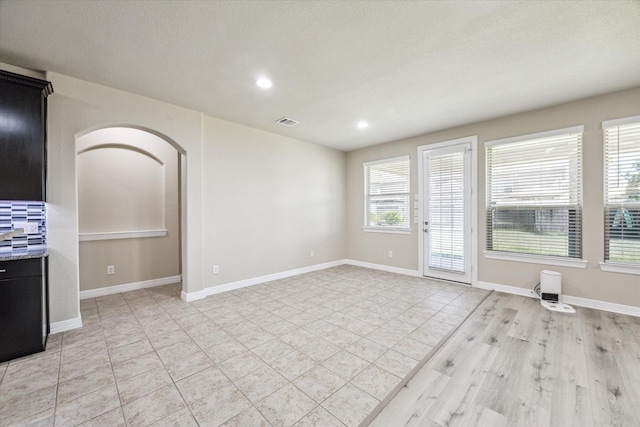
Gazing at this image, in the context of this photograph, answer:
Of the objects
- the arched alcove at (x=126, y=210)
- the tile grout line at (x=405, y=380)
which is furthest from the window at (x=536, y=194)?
the arched alcove at (x=126, y=210)

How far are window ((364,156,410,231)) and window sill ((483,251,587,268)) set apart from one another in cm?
153

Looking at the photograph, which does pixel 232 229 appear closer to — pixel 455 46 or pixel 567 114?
pixel 455 46

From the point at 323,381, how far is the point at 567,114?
14.6ft

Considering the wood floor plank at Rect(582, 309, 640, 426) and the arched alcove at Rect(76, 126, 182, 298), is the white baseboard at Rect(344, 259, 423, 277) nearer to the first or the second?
the wood floor plank at Rect(582, 309, 640, 426)

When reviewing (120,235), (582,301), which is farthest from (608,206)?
(120,235)

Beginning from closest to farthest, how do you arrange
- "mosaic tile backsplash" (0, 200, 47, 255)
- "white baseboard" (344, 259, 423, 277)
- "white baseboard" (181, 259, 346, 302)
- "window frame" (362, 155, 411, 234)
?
"mosaic tile backsplash" (0, 200, 47, 255), "white baseboard" (181, 259, 346, 302), "white baseboard" (344, 259, 423, 277), "window frame" (362, 155, 411, 234)

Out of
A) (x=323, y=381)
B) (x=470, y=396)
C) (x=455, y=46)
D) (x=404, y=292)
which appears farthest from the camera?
(x=404, y=292)

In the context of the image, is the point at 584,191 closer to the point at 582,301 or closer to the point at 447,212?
the point at 582,301

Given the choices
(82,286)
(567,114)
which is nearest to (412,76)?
(567,114)

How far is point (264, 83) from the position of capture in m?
2.94

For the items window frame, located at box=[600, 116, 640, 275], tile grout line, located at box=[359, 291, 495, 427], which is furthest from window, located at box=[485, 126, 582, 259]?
tile grout line, located at box=[359, 291, 495, 427]

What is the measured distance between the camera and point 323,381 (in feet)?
6.43

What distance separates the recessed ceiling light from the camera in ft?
9.36

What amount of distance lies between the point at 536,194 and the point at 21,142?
6038 mm
